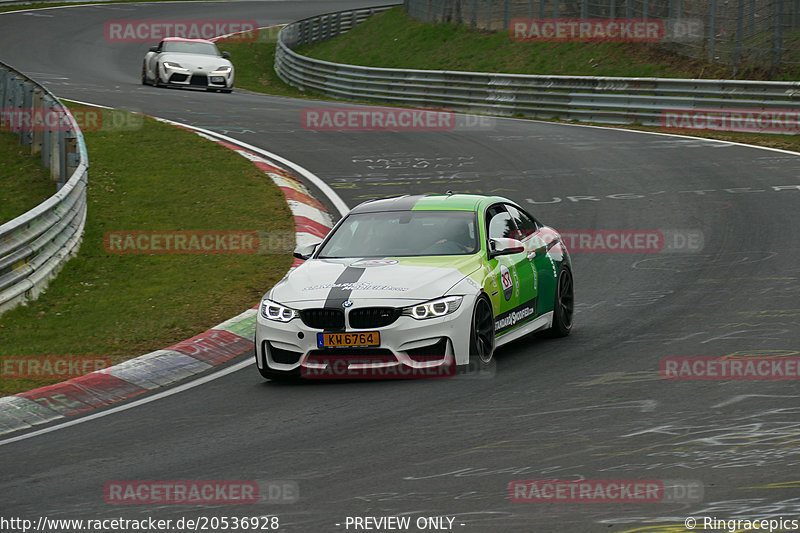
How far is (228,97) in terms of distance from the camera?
103 ft

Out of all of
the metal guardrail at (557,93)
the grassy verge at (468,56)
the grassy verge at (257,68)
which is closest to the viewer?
the metal guardrail at (557,93)

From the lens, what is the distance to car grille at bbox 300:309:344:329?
9.34 m

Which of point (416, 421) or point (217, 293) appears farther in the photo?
point (217, 293)

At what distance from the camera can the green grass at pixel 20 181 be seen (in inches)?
686

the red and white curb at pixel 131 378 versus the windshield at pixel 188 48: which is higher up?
the red and white curb at pixel 131 378

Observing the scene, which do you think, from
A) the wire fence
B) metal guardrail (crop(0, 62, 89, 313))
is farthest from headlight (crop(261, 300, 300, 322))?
the wire fence

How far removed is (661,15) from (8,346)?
23658 millimetres

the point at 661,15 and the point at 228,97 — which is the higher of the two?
the point at 661,15

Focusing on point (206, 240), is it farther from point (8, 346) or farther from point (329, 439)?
point (329, 439)

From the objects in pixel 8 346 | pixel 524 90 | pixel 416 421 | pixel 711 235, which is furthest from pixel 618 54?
pixel 416 421

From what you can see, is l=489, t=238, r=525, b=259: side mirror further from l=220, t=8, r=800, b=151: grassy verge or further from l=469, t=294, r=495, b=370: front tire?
l=220, t=8, r=800, b=151: grassy verge

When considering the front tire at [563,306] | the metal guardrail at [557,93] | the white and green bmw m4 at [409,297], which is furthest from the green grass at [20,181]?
the metal guardrail at [557,93]

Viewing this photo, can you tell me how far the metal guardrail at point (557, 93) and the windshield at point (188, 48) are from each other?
3.84 meters

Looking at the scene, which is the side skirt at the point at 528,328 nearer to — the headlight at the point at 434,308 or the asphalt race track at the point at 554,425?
the asphalt race track at the point at 554,425
